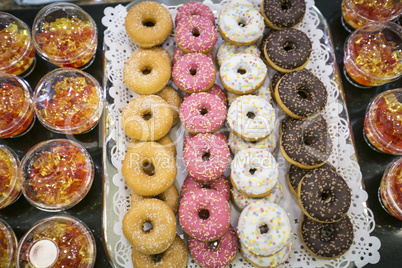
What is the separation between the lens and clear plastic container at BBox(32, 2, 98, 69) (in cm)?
259

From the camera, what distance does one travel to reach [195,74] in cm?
249

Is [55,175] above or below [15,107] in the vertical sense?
below

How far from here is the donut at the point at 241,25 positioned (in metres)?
2.54

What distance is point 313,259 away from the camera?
7.41 feet

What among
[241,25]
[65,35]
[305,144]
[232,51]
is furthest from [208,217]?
[65,35]

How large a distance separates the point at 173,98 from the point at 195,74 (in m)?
0.23

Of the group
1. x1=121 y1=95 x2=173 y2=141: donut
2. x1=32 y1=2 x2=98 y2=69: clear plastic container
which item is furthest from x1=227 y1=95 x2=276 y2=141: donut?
x1=32 y1=2 x2=98 y2=69: clear plastic container

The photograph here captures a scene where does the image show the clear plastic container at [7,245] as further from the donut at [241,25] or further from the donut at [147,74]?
the donut at [241,25]

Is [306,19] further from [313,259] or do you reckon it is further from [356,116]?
[313,259]

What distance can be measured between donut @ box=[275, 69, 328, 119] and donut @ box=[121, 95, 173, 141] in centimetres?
77

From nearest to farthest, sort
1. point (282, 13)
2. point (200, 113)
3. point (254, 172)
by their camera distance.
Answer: point (254, 172) < point (200, 113) < point (282, 13)

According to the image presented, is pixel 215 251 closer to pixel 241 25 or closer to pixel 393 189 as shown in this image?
pixel 393 189

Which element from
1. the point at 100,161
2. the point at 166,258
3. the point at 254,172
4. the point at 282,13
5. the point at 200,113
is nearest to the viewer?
the point at 166,258

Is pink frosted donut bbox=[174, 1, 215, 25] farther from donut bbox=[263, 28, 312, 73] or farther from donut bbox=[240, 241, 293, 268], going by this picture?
donut bbox=[240, 241, 293, 268]
